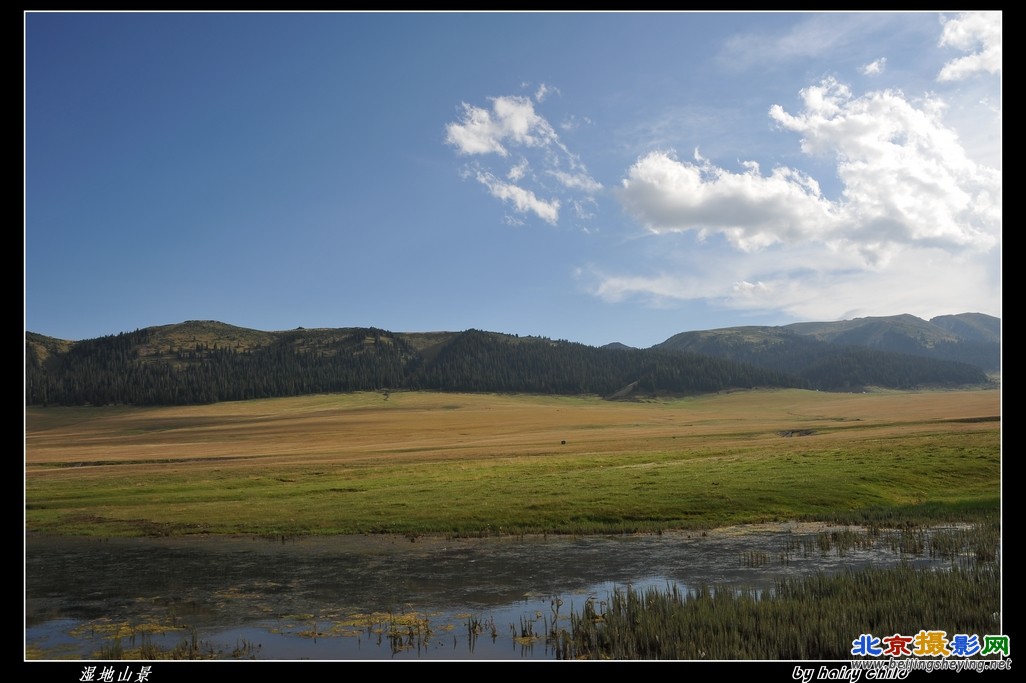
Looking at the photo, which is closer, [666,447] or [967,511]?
[967,511]

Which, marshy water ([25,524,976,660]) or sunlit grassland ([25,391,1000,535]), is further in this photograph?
sunlit grassland ([25,391,1000,535])

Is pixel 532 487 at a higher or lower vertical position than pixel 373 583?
lower

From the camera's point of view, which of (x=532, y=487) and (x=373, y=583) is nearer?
(x=373, y=583)

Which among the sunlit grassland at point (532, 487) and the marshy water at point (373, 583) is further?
the sunlit grassland at point (532, 487)

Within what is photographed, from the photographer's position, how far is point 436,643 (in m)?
→ 19.4

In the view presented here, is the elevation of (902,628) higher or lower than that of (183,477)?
higher

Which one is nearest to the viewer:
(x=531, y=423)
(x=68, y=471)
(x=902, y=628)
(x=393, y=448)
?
(x=902, y=628)

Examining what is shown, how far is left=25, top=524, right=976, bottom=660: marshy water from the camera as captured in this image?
785 inches

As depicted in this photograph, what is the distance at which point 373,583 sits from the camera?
27.1 metres

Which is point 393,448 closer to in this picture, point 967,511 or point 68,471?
point 68,471

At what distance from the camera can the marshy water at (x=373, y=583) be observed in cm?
1994
